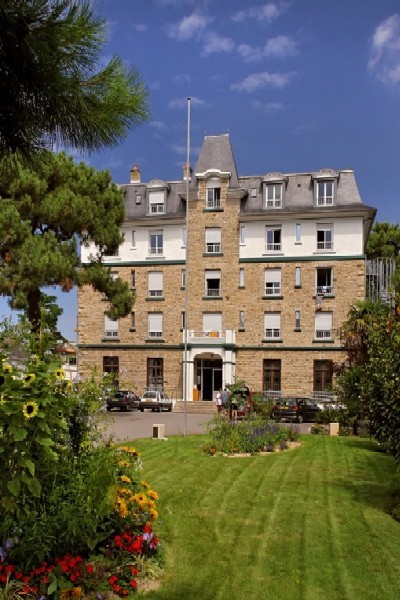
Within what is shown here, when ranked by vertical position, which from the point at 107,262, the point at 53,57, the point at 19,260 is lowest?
the point at 53,57

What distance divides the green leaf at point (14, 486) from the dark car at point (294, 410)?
22.5 meters

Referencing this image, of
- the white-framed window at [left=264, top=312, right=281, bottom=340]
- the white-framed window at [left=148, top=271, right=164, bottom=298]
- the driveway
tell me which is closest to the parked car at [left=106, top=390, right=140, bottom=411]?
the driveway

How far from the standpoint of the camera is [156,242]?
39688 mm

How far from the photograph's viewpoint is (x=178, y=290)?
38.7 metres

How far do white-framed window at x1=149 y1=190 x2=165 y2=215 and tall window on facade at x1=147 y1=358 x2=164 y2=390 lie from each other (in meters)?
10.9

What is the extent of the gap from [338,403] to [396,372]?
51.5ft

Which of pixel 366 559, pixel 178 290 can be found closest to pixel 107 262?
pixel 178 290

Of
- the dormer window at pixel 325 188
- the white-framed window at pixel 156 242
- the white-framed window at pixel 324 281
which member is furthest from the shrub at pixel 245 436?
the white-framed window at pixel 156 242

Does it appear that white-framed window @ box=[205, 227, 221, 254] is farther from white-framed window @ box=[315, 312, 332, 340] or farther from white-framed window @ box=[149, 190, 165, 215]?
white-framed window @ box=[315, 312, 332, 340]

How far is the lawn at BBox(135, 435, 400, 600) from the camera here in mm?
5699

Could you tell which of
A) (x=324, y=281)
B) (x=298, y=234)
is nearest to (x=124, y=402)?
(x=324, y=281)

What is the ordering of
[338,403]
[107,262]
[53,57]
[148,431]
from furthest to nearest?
1. [107,262]
2. [338,403]
3. [148,431]
4. [53,57]

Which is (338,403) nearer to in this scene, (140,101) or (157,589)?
(157,589)

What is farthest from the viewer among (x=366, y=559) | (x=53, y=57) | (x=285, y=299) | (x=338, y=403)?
(x=285, y=299)
